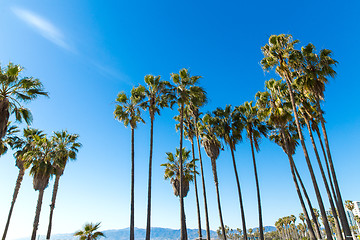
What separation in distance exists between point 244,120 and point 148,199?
1375 centimetres

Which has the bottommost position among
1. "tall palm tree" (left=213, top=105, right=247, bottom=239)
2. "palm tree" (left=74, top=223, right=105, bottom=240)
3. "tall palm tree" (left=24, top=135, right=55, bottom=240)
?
"palm tree" (left=74, top=223, right=105, bottom=240)

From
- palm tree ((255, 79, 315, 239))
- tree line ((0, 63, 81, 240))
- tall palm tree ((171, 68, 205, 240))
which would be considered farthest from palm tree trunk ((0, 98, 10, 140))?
palm tree ((255, 79, 315, 239))

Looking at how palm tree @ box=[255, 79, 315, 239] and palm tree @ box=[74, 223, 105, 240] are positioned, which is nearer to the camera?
palm tree @ box=[74, 223, 105, 240]

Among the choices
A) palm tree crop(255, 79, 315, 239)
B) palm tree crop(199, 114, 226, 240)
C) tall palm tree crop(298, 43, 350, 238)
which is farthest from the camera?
palm tree crop(199, 114, 226, 240)

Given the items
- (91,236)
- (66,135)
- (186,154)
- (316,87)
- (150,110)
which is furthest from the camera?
(186,154)

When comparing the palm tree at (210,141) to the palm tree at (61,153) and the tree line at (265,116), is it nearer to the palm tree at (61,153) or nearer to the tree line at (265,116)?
the tree line at (265,116)

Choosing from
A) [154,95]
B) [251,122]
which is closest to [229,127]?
[251,122]

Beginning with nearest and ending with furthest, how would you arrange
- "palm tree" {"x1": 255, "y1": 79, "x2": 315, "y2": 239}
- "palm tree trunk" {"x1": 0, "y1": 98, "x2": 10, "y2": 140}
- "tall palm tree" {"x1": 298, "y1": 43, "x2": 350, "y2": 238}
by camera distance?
1. "palm tree trunk" {"x1": 0, "y1": 98, "x2": 10, "y2": 140}
2. "tall palm tree" {"x1": 298, "y1": 43, "x2": 350, "y2": 238}
3. "palm tree" {"x1": 255, "y1": 79, "x2": 315, "y2": 239}

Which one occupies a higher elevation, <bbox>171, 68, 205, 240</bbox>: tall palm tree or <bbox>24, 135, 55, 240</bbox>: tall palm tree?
<bbox>171, 68, 205, 240</bbox>: tall palm tree

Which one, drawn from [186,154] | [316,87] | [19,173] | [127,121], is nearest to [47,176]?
[19,173]

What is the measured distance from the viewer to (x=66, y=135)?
1027 inches

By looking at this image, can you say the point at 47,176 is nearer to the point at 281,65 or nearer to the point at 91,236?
the point at 91,236

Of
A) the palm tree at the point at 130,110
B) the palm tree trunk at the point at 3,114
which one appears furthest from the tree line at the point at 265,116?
the palm tree trunk at the point at 3,114

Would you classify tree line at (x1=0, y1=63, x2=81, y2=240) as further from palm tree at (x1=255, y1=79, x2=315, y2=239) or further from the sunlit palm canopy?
palm tree at (x1=255, y1=79, x2=315, y2=239)
